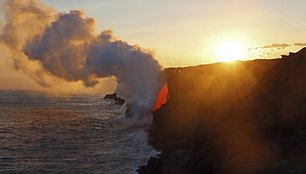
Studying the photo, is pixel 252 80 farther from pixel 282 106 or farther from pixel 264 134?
pixel 264 134

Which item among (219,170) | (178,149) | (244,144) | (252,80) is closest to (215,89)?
(252,80)

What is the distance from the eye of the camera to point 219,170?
26.4 meters

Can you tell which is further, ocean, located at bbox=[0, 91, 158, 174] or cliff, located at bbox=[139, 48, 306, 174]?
ocean, located at bbox=[0, 91, 158, 174]

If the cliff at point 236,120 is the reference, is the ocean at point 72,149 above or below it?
below

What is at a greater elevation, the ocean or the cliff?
the cliff

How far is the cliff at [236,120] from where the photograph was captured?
1017 inches

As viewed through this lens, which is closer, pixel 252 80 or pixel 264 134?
pixel 264 134

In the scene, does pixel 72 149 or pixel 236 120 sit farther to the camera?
pixel 72 149

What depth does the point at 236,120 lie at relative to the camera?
3625 centimetres

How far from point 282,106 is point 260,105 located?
3.01 m

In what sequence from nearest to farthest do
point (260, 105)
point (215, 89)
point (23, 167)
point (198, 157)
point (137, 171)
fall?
1. point (198, 157)
2. point (260, 105)
3. point (137, 171)
4. point (23, 167)
5. point (215, 89)

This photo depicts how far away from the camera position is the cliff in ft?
84.7

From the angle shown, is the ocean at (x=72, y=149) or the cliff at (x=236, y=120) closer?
the cliff at (x=236, y=120)

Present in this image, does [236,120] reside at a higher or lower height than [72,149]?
higher
